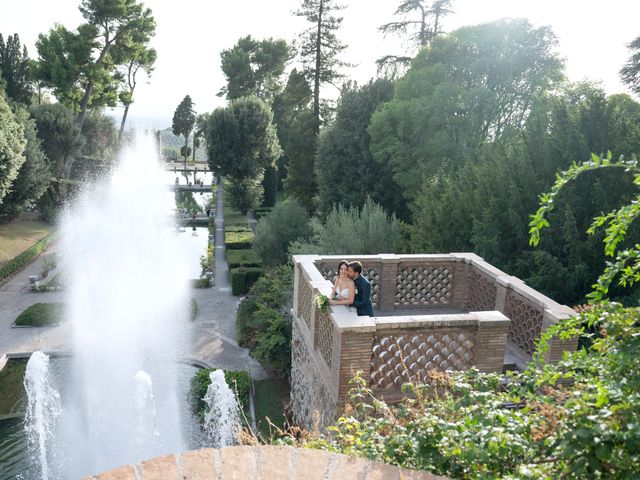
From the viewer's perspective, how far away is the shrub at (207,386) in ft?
37.2

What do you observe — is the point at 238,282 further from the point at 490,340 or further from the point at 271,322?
the point at 490,340

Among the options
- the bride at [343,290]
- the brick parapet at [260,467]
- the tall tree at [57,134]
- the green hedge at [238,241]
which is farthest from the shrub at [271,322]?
the tall tree at [57,134]

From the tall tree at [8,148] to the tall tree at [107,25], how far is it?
11433mm

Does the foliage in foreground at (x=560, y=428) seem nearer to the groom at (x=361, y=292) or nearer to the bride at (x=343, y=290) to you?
the bride at (x=343, y=290)

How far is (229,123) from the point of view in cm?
3338

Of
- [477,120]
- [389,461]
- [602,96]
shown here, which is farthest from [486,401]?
[477,120]

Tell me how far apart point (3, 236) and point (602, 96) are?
83.4 ft

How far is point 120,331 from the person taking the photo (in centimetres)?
1533

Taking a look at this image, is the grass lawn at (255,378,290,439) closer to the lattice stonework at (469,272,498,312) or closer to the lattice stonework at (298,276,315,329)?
the lattice stonework at (298,276,315,329)

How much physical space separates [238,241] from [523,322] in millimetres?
18904

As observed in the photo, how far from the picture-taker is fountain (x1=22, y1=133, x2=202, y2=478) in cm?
1004

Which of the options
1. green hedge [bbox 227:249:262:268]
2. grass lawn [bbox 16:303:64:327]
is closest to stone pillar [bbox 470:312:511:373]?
grass lawn [bbox 16:303:64:327]

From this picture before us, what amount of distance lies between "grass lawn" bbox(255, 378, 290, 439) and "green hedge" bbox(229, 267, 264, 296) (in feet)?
23.8

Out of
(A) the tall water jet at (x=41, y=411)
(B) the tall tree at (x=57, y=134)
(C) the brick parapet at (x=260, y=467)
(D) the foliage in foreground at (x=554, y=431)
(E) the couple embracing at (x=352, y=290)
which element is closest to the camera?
(D) the foliage in foreground at (x=554, y=431)
